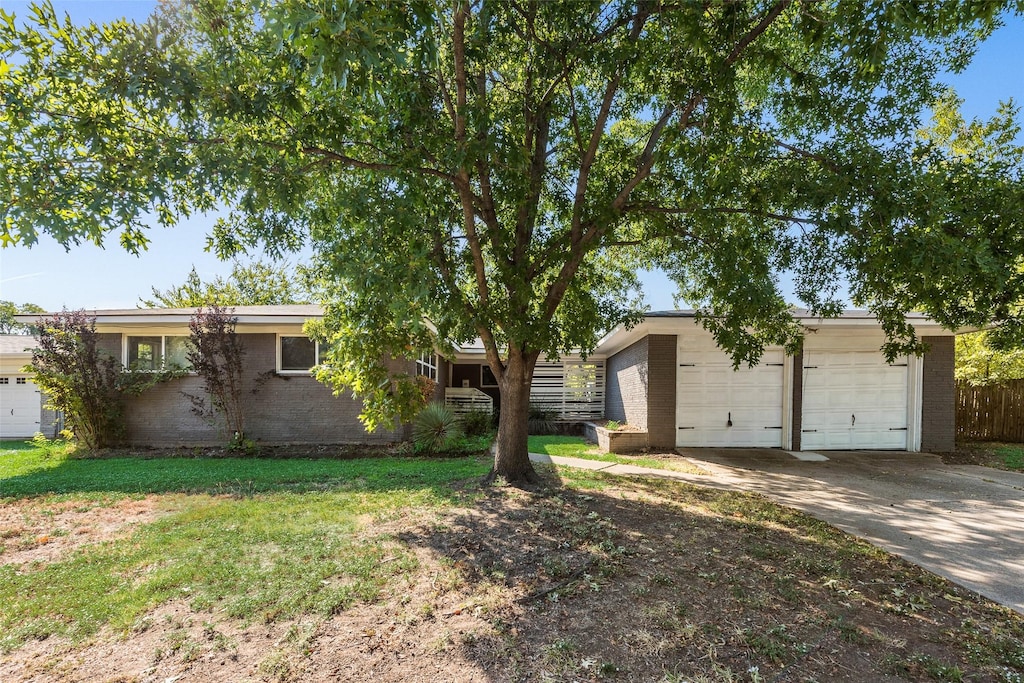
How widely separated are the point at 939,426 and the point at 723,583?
10427 millimetres

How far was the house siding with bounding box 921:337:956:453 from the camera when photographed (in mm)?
10922

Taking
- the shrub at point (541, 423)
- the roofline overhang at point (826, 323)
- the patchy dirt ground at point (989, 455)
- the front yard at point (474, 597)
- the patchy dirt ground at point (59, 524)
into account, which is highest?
the roofline overhang at point (826, 323)

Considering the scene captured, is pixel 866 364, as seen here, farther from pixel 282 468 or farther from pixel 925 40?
pixel 282 468

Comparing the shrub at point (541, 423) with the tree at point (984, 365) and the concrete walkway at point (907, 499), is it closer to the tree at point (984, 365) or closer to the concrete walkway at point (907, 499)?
the concrete walkway at point (907, 499)

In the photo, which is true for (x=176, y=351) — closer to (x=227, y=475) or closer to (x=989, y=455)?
(x=227, y=475)

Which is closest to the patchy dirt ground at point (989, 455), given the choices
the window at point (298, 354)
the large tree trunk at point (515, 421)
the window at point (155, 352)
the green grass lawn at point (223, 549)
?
the large tree trunk at point (515, 421)

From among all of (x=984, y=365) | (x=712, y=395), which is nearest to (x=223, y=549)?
(x=712, y=395)

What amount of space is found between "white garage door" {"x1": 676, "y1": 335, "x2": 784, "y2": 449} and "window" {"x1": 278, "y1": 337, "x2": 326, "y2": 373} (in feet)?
26.5

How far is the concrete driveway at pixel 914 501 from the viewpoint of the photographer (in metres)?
4.43

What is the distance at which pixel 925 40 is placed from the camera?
5695 mm

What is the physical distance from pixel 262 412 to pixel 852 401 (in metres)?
12.9

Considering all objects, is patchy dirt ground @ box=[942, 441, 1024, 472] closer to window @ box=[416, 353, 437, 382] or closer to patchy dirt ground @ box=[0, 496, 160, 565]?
window @ box=[416, 353, 437, 382]

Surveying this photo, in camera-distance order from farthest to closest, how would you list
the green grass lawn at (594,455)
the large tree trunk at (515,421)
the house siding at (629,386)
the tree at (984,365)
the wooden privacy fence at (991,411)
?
the tree at (984,365), the wooden privacy fence at (991,411), the house siding at (629,386), the green grass lawn at (594,455), the large tree trunk at (515,421)

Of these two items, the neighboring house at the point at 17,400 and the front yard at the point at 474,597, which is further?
the neighboring house at the point at 17,400
